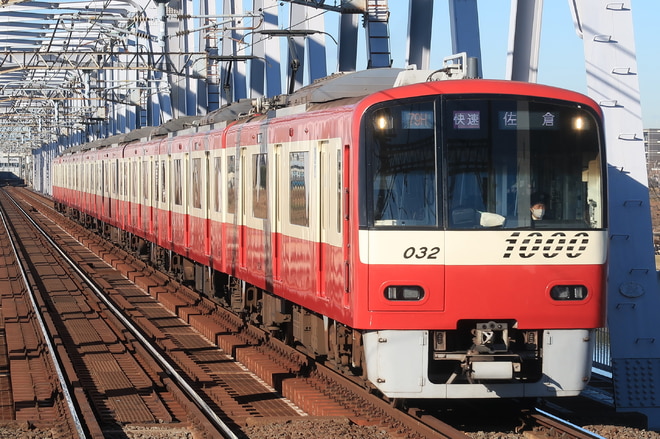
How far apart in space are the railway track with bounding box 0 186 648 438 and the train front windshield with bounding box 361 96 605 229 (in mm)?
1507

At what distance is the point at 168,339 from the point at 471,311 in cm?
624

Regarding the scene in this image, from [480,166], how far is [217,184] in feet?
23.2

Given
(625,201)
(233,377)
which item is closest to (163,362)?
(233,377)

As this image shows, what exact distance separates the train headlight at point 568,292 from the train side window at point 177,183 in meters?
10.3

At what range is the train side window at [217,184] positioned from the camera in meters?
14.4

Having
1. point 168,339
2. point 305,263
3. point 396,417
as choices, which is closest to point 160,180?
point 168,339

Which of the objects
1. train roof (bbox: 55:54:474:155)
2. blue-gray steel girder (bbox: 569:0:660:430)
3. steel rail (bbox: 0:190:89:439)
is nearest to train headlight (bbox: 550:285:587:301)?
train roof (bbox: 55:54:474:155)

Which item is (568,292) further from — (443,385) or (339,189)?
(339,189)

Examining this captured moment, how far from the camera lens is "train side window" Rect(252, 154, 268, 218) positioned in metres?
11.7

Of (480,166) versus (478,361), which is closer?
(478,361)

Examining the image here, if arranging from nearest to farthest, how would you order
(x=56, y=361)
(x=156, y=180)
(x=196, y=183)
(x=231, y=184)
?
1. (x=56, y=361)
2. (x=231, y=184)
3. (x=196, y=183)
4. (x=156, y=180)

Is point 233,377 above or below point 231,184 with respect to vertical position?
below

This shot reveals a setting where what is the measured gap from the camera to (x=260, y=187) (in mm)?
11969

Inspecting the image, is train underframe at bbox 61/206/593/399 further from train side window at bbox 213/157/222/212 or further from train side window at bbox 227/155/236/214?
train side window at bbox 213/157/222/212
